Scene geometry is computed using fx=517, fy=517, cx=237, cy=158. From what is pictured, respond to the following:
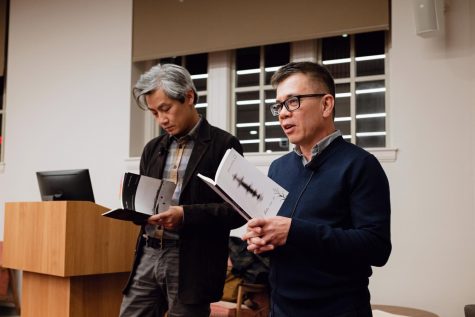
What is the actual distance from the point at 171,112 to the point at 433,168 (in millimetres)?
2315

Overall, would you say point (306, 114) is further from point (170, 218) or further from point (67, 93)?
point (67, 93)

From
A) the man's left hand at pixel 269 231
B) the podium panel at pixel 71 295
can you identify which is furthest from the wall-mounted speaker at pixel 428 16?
the man's left hand at pixel 269 231

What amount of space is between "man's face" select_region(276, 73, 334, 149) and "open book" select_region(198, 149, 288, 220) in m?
0.19

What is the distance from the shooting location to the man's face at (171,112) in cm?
221

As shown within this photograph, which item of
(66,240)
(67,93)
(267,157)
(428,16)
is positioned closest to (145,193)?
(66,240)

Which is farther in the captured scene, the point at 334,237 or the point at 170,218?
the point at 170,218

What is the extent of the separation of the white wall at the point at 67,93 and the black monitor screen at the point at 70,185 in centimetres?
191

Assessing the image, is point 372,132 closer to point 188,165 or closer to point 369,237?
point 188,165

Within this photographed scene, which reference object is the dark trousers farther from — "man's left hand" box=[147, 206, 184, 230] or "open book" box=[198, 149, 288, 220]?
"man's left hand" box=[147, 206, 184, 230]

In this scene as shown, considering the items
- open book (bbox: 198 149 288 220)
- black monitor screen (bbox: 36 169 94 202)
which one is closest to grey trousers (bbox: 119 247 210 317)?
open book (bbox: 198 149 288 220)

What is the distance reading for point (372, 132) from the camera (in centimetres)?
427

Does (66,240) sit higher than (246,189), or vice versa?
(246,189)

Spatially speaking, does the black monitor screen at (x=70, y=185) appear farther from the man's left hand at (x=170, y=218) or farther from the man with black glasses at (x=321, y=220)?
the man with black glasses at (x=321, y=220)

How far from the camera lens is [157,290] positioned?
83.0 inches
